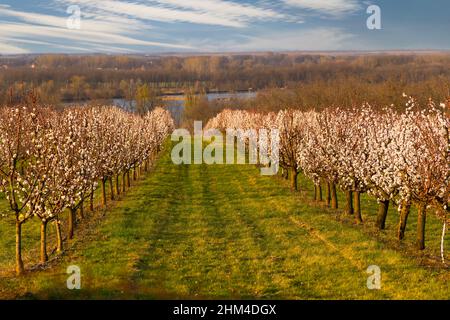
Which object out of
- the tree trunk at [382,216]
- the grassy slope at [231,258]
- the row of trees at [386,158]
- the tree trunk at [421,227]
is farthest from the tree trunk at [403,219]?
the tree trunk at [382,216]

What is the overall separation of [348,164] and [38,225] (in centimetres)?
2107

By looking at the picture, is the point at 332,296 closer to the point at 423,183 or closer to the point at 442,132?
the point at 423,183

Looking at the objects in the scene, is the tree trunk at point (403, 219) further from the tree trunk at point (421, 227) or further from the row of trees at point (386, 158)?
the tree trunk at point (421, 227)

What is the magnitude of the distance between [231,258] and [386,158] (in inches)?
411

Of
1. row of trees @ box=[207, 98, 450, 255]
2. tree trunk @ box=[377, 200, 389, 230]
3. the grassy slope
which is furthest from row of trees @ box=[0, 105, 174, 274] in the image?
tree trunk @ box=[377, 200, 389, 230]

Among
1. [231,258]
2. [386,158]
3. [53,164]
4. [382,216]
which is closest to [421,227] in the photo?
[386,158]

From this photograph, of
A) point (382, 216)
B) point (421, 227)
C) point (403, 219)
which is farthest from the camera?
point (382, 216)

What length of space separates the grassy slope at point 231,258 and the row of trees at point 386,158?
2.54 meters

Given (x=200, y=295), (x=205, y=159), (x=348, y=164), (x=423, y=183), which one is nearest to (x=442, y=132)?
(x=423, y=183)

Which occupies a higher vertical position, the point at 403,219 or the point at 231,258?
the point at 403,219

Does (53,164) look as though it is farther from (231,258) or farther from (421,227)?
(421,227)

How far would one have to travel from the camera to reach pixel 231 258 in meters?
22.2

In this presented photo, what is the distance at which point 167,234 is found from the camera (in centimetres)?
2691

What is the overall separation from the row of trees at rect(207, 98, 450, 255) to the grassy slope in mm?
2537
